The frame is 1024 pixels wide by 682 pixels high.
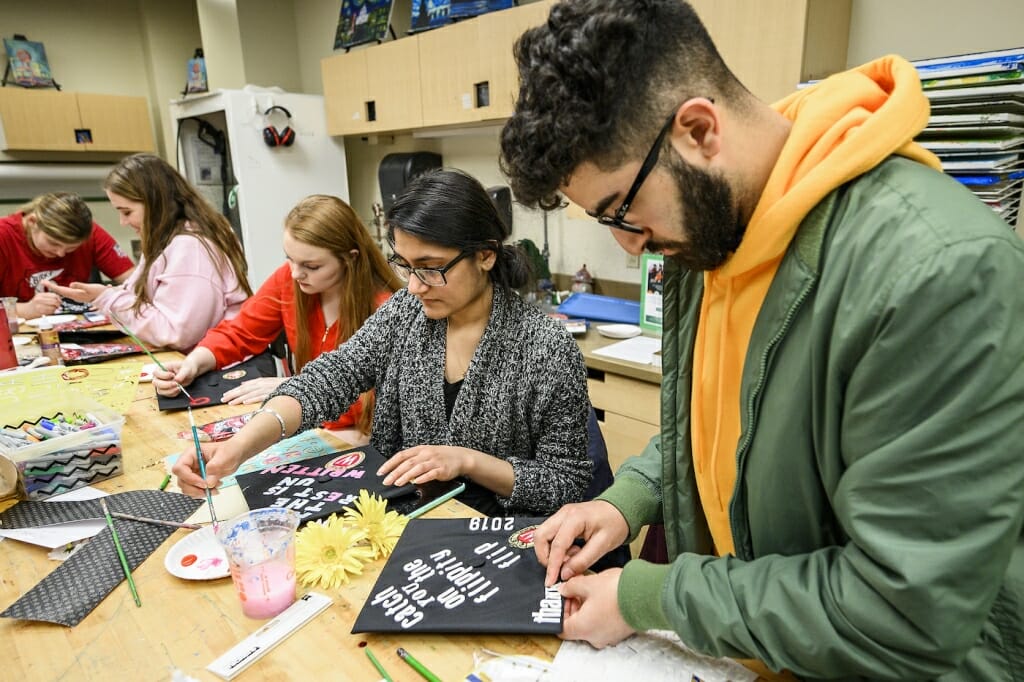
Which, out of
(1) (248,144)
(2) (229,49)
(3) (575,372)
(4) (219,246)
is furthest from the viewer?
(2) (229,49)

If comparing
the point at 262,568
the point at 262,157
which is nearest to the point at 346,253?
the point at 262,568

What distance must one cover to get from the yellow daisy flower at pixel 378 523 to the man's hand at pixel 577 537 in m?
0.23

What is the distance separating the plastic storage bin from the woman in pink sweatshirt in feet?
3.21

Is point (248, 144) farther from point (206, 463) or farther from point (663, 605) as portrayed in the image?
point (663, 605)

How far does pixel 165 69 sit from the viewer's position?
16.1 feet

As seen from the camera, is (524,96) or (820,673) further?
(524,96)

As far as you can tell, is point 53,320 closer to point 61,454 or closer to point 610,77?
point 61,454

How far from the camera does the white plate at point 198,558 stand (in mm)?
909

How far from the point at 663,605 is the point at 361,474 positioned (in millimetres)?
678

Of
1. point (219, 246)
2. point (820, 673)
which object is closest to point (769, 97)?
point (820, 673)

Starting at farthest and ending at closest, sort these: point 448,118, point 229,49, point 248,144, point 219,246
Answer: point 229,49 < point 248,144 < point 448,118 < point 219,246

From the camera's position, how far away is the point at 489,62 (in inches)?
106

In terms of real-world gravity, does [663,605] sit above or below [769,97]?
below

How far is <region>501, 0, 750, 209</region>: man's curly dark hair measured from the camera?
0.64 m
